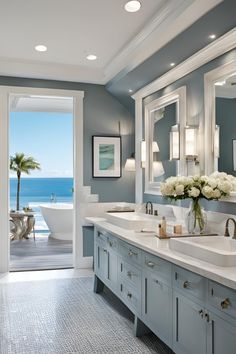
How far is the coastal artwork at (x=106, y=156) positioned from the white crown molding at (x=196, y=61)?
1.17 metres

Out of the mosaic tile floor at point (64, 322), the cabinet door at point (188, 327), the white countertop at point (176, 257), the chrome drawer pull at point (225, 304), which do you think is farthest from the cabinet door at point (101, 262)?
the chrome drawer pull at point (225, 304)

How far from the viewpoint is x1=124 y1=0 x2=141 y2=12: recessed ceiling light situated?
3.22m

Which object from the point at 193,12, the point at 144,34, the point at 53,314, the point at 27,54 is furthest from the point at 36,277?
the point at 193,12

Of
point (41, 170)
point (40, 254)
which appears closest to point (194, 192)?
point (40, 254)

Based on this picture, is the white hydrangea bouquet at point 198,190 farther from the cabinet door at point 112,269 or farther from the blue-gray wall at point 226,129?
the cabinet door at point 112,269

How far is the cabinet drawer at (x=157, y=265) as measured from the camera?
2619mm

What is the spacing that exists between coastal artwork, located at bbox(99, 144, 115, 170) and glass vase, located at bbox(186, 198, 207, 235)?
2.65 metres

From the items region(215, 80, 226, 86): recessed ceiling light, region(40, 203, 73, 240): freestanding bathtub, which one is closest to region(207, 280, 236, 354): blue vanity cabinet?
region(215, 80, 226, 86): recessed ceiling light

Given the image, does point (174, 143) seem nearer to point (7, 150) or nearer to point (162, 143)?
point (162, 143)

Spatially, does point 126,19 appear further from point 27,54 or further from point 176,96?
point 27,54

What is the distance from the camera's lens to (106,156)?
572 centimetres

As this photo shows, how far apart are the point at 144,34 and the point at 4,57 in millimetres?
1991

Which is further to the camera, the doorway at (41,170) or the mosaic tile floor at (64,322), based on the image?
the doorway at (41,170)

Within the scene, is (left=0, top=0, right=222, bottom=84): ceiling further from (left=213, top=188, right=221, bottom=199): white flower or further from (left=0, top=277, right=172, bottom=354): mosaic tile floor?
(left=0, top=277, right=172, bottom=354): mosaic tile floor
